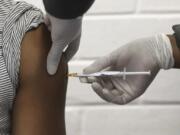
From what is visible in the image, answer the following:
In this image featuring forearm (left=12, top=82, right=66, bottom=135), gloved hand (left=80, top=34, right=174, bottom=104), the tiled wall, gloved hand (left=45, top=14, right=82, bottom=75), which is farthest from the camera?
the tiled wall

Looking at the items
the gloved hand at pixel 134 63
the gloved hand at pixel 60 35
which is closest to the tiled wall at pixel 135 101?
the gloved hand at pixel 134 63

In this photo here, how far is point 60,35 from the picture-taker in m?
0.73

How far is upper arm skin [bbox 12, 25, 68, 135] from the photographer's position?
79cm

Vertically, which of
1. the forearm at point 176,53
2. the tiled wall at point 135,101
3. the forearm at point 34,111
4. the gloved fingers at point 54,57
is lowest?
the tiled wall at point 135,101

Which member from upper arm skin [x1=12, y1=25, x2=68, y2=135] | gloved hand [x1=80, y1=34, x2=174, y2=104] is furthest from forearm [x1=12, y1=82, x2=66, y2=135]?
gloved hand [x1=80, y1=34, x2=174, y2=104]

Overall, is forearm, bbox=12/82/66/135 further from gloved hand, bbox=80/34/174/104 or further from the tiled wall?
the tiled wall

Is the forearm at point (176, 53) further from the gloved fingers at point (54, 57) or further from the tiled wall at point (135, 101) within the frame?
the gloved fingers at point (54, 57)

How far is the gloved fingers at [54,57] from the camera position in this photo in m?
0.77

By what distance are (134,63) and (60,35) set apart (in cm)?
52

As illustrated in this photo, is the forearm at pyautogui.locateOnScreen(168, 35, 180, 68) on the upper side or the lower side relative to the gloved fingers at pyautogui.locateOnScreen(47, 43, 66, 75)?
lower

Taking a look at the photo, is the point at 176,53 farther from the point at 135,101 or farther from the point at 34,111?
the point at 34,111

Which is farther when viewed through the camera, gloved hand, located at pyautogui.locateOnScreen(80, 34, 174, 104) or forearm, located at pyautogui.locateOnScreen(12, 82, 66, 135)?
gloved hand, located at pyautogui.locateOnScreen(80, 34, 174, 104)

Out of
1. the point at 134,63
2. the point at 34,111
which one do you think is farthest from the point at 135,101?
the point at 34,111

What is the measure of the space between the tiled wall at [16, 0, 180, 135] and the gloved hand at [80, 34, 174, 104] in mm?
254
